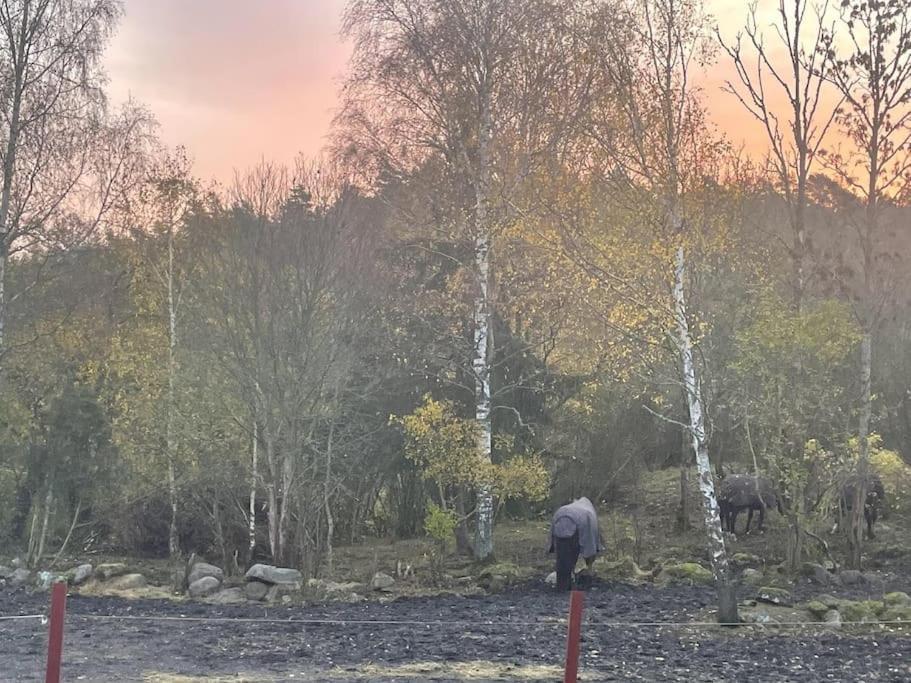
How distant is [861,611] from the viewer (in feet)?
37.0

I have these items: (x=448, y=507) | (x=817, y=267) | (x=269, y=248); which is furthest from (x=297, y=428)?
(x=817, y=267)

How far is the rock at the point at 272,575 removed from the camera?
1366cm

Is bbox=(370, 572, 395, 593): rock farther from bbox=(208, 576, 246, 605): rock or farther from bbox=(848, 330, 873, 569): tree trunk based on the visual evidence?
bbox=(848, 330, 873, 569): tree trunk

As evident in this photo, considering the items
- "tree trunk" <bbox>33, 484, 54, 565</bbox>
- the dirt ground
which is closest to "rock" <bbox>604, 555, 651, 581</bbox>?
the dirt ground

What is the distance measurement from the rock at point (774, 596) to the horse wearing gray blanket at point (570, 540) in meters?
2.60

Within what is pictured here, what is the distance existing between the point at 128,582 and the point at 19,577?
2.07m

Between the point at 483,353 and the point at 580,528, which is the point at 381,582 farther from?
the point at 483,353

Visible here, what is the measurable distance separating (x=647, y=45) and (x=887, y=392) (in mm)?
12166

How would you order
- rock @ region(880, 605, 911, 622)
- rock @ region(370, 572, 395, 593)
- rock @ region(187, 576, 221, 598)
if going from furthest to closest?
rock @ region(370, 572, 395, 593), rock @ region(187, 576, 221, 598), rock @ region(880, 605, 911, 622)

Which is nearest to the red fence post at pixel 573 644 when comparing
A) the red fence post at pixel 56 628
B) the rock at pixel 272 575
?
the red fence post at pixel 56 628

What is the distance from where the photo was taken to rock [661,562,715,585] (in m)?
14.6

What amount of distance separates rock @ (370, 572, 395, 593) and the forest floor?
261 millimetres

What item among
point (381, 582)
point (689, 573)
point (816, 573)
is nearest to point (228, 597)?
point (381, 582)

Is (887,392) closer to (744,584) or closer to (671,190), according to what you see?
(744,584)
